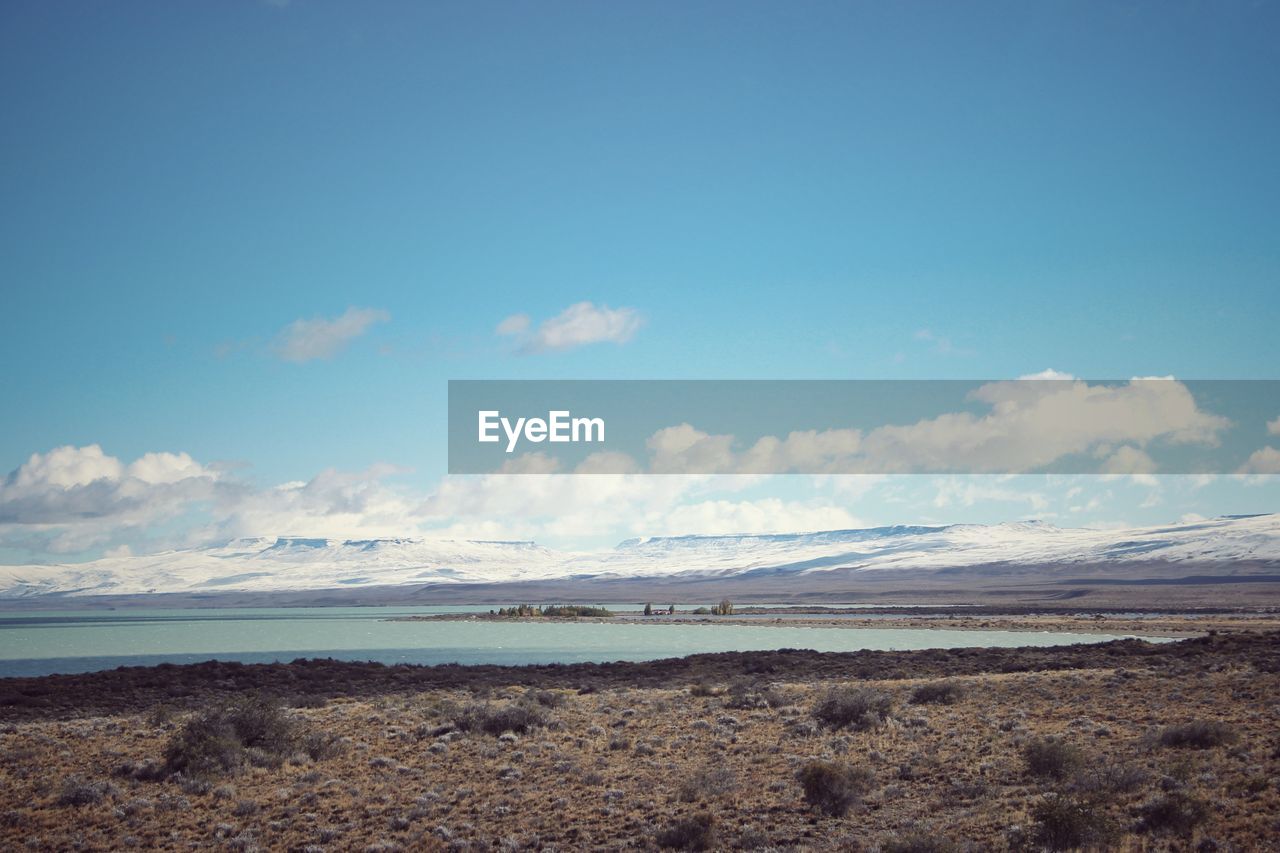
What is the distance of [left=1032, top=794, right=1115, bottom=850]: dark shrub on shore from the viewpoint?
1429cm

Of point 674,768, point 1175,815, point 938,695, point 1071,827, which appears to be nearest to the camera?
Answer: point 1071,827

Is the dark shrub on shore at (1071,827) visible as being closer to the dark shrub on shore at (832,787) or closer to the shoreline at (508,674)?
the dark shrub on shore at (832,787)

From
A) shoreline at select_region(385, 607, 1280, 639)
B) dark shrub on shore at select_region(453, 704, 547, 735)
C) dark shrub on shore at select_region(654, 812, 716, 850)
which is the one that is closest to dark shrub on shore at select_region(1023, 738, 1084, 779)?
dark shrub on shore at select_region(654, 812, 716, 850)

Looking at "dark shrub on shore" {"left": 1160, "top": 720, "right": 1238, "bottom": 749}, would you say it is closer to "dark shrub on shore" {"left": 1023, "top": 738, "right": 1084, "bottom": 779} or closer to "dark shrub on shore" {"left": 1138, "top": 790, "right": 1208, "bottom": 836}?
"dark shrub on shore" {"left": 1023, "top": 738, "right": 1084, "bottom": 779}

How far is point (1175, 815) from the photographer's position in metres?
14.9

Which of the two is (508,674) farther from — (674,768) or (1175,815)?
(1175,815)

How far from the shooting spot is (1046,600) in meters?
167

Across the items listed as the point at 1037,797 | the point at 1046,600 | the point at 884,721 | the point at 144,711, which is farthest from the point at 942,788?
the point at 1046,600

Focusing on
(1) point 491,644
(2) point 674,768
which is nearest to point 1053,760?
(2) point 674,768

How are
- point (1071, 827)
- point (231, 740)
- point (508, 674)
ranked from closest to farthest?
point (1071, 827) → point (231, 740) → point (508, 674)

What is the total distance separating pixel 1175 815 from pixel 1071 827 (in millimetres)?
1880

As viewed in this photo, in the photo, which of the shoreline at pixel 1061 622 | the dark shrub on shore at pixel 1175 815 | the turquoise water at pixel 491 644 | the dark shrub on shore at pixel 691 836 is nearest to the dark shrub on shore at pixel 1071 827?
the dark shrub on shore at pixel 1175 815

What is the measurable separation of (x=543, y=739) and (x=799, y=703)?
9.37 metres

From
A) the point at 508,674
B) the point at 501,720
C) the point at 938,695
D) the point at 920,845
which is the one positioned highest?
the point at 920,845
